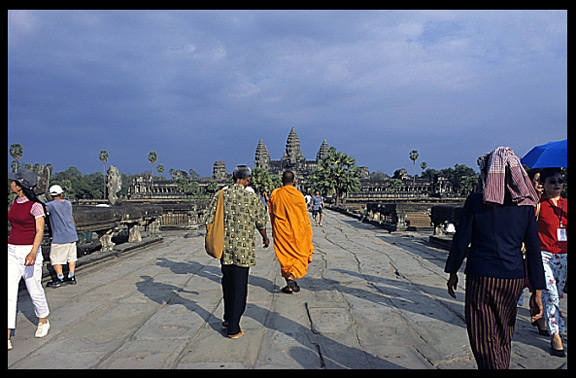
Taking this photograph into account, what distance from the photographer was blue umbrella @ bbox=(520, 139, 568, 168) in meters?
4.80

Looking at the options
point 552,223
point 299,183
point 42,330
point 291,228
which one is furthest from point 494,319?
point 299,183

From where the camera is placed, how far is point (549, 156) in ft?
16.0

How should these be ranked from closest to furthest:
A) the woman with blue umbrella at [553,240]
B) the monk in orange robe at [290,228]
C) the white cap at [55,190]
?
the woman with blue umbrella at [553,240], the white cap at [55,190], the monk in orange robe at [290,228]

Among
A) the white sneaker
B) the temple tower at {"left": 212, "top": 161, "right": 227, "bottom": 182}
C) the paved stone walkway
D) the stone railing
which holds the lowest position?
the paved stone walkway

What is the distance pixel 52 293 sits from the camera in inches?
203

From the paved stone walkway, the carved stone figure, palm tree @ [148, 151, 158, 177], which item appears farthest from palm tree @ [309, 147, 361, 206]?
palm tree @ [148, 151, 158, 177]

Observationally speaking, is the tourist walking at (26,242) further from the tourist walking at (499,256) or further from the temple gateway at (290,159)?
the temple gateway at (290,159)

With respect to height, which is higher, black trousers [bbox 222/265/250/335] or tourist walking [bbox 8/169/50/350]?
tourist walking [bbox 8/169/50/350]

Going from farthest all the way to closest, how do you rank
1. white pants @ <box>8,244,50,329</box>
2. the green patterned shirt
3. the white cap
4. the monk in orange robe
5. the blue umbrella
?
the monk in orange robe
the white cap
the blue umbrella
the green patterned shirt
white pants @ <box>8,244,50,329</box>

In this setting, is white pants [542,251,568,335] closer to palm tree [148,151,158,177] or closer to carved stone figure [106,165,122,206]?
carved stone figure [106,165,122,206]

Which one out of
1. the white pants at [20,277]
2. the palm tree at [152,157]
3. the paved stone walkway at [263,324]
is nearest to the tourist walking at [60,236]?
the paved stone walkway at [263,324]

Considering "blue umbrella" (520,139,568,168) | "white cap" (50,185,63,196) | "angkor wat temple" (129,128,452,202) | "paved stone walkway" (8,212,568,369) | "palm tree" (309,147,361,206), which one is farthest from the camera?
"angkor wat temple" (129,128,452,202)

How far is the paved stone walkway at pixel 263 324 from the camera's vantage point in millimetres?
3172

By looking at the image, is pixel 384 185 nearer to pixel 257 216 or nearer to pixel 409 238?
pixel 409 238
